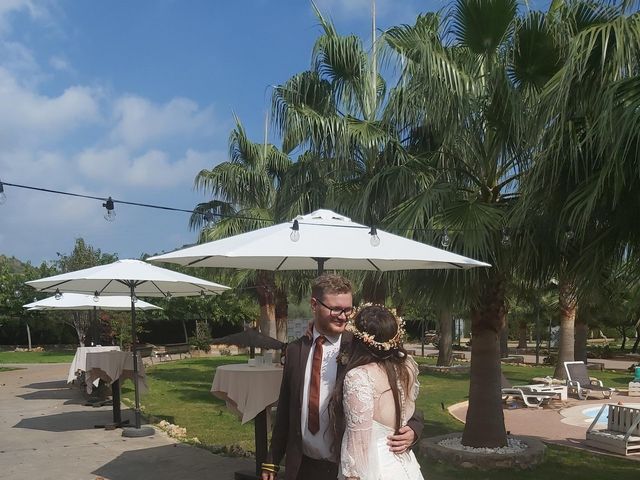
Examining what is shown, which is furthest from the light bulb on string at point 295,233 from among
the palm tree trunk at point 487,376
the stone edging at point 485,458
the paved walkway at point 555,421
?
the paved walkway at point 555,421

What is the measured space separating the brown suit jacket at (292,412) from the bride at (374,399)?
0.21m

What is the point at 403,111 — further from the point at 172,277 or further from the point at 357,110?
the point at 172,277

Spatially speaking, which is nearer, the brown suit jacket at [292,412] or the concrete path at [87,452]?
the brown suit jacket at [292,412]

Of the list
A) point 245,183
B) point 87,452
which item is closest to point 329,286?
point 87,452

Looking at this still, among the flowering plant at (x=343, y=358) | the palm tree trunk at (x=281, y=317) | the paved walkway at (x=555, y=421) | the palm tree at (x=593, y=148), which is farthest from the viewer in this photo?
the palm tree trunk at (x=281, y=317)

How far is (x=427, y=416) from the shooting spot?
12062mm

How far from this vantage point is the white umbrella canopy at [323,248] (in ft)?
16.6

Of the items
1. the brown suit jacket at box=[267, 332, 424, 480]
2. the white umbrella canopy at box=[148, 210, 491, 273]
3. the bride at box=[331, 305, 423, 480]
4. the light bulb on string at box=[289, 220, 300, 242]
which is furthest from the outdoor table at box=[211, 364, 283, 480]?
the bride at box=[331, 305, 423, 480]

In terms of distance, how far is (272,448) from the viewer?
→ 10.0ft

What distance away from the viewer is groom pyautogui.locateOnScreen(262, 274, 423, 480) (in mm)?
2871

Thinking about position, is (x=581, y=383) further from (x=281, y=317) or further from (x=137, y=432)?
(x=137, y=432)

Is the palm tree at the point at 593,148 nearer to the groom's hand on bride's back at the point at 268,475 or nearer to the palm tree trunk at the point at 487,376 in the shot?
the palm tree trunk at the point at 487,376

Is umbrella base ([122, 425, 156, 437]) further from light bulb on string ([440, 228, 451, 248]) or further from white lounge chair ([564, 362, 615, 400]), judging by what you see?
white lounge chair ([564, 362, 615, 400])

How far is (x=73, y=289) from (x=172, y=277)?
2.21m
